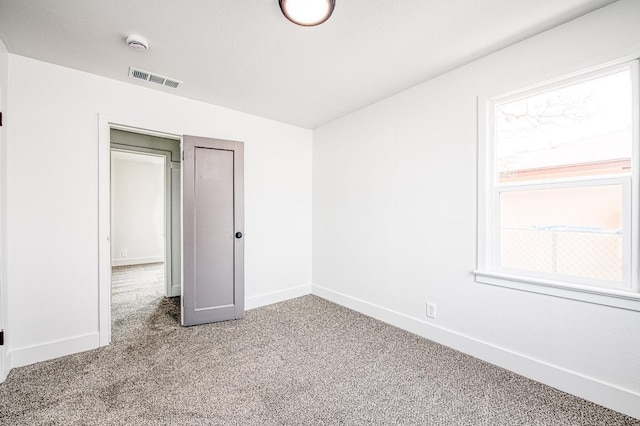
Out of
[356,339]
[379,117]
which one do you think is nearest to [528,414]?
[356,339]

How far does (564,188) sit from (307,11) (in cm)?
213

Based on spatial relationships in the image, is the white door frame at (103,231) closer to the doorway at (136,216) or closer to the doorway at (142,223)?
the doorway at (142,223)

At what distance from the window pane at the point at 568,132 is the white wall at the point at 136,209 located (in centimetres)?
638

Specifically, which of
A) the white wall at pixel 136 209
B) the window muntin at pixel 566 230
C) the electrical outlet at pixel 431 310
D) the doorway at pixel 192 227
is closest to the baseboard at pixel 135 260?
the white wall at pixel 136 209

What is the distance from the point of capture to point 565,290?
6.16 feet

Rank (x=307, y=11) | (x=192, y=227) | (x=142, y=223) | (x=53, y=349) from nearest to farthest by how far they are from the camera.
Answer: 1. (x=307, y=11)
2. (x=53, y=349)
3. (x=192, y=227)
4. (x=142, y=223)

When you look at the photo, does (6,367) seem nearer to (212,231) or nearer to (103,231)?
(103,231)

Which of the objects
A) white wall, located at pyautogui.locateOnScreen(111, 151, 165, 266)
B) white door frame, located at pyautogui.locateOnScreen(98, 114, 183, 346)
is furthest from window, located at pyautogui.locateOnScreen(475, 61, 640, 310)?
white wall, located at pyautogui.locateOnScreen(111, 151, 165, 266)

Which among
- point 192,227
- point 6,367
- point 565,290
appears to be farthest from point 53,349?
point 565,290

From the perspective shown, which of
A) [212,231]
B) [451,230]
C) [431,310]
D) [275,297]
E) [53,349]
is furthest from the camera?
[275,297]

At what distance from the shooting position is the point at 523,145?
7.11ft

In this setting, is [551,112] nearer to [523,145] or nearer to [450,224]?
[523,145]

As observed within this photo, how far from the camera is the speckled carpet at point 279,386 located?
5.32ft

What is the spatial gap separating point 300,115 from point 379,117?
3.47 ft
